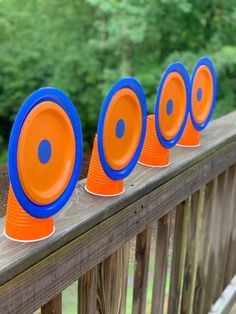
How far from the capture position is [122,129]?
87cm

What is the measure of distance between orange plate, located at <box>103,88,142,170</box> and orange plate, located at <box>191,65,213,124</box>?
0.31 metres

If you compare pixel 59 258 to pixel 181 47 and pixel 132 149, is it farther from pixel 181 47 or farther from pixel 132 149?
pixel 181 47

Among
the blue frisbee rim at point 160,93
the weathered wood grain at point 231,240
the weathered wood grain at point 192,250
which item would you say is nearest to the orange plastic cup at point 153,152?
the blue frisbee rim at point 160,93

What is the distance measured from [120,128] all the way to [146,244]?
1.14ft

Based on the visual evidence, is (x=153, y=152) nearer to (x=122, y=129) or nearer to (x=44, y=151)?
(x=122, y=129)

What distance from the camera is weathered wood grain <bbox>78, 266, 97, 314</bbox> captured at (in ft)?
2.93

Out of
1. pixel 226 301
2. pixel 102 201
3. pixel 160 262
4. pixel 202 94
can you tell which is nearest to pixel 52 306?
pixel 102 201

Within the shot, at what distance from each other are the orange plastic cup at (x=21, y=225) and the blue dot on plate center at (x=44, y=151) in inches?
2.9

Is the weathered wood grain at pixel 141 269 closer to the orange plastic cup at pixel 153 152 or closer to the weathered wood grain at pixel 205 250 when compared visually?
the orange plastic cup at pixel 153 152

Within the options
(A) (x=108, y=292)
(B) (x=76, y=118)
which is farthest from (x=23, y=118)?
(A) (x=108, y=292)

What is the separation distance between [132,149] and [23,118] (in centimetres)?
33

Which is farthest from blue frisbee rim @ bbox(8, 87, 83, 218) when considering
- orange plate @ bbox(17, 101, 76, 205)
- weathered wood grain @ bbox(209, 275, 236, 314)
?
weathered wood grain @ bbox(209, 275, 236, 314)

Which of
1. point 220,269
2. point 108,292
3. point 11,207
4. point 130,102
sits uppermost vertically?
point 130,102

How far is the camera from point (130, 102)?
0.88 m
